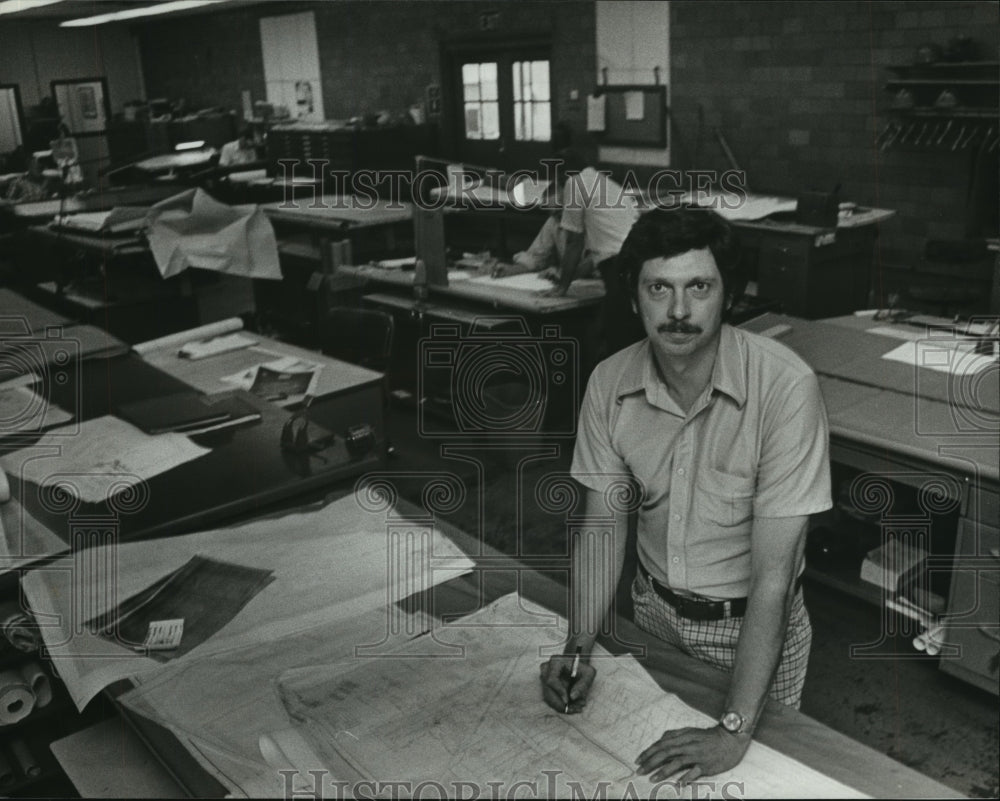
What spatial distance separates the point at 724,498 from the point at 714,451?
8cm

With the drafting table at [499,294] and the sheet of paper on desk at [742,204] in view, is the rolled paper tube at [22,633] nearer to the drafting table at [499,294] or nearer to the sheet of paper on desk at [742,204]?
the drafting table at [499,294]

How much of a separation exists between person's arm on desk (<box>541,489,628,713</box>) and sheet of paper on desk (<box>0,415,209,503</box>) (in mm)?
1120

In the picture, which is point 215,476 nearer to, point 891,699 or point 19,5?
point 19,5

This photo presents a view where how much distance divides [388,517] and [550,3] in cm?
629

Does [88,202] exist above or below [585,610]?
above

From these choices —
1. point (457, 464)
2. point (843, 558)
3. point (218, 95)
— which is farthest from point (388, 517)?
point (218, 95)

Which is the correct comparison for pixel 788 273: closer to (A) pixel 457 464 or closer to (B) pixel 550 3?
(A) pixel 457 464

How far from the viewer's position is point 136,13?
3711 mm

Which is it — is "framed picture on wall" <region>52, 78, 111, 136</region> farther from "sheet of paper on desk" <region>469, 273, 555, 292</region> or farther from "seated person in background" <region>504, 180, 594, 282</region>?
"seated person in background" <region>504, 180, 594, 282</region>

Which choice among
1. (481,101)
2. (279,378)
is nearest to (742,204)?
(481,101)

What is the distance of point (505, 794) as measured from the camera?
1.09 metres

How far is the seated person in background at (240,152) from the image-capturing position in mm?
5559

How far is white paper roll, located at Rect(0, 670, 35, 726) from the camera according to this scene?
5.44 ft

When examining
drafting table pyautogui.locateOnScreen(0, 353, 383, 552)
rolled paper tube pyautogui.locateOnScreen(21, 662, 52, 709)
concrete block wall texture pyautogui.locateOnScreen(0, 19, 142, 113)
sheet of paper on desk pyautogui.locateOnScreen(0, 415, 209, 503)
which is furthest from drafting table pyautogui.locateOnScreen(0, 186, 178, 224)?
rolled paper tube pyautogui.locateOnScreen(21, 662, 52, 709)
